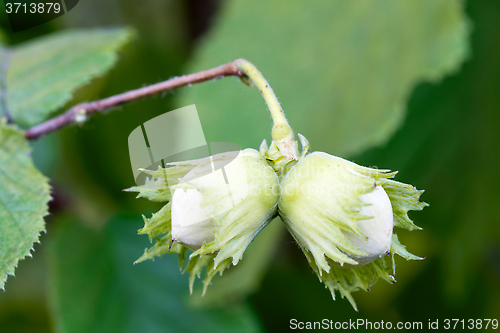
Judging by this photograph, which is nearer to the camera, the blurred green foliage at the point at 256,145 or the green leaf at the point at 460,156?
the blurred green foliage at the point at 256,145

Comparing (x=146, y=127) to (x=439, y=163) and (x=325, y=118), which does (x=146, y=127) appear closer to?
(x=325, y=118)

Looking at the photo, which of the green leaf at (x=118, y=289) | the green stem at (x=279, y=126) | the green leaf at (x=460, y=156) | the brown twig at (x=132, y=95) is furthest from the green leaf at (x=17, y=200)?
the green leaf at (x=460, y=156)

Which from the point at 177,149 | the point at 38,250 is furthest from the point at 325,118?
the point at 38,250

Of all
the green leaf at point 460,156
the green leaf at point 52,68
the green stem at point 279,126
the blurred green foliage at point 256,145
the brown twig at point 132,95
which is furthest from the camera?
the green leaf at point 460,156

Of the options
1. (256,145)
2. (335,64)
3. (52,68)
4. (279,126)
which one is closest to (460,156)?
(335,64)

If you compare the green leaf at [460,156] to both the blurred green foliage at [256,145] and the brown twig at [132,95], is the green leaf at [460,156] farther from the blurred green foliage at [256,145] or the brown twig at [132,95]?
the brown twig at [132,95]

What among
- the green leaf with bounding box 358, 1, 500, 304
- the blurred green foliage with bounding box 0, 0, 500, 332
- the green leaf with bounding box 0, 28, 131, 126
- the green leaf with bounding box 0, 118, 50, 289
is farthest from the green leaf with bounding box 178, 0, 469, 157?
the green leaf with bounding box 0, 118, 50, 289
